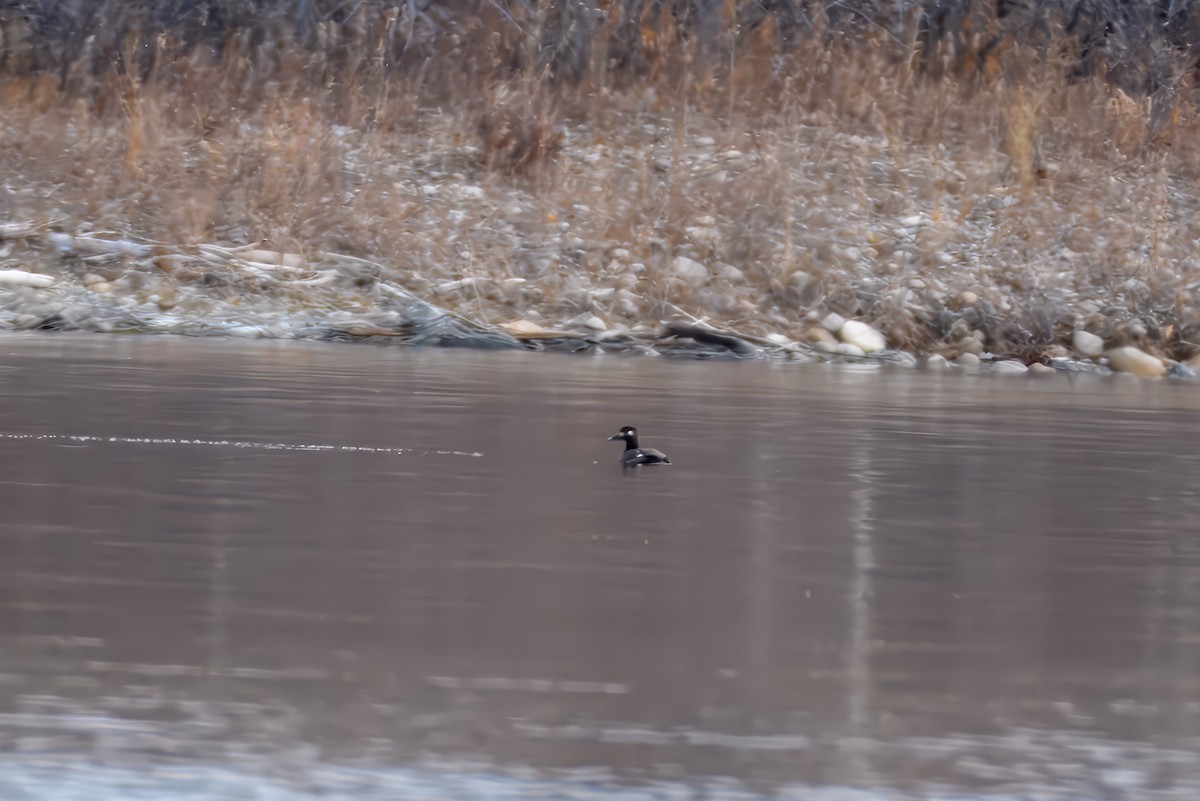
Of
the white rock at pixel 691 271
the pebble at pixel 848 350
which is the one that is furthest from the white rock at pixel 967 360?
the white rock at pixel 691 271

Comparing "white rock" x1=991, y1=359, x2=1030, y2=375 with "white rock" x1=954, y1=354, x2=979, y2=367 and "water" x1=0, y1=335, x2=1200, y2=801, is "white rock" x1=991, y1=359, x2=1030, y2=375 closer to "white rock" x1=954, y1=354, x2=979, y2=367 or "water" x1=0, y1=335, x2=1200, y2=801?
"white rock" x1=954, y1=354, x2=979, y2=367

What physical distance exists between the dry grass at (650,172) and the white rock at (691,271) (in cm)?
4

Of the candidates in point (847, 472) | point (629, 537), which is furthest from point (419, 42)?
point (629, 537)

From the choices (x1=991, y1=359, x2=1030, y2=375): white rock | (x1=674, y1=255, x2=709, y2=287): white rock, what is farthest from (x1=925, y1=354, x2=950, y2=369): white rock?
(x1=674, y1=255, x2=709, y2=287): white rock

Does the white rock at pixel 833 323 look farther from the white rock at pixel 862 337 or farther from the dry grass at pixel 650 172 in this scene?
the dry grass at pixel 650 172

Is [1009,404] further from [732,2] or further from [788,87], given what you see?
[732,2]

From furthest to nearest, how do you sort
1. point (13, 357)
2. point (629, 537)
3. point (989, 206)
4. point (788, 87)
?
point (788, 87)
point (989, 206)
point (13, 357)
point (629, 537)

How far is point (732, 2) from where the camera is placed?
27.6 m

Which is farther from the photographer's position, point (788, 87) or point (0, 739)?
point (788, 87)

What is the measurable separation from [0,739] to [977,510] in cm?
507

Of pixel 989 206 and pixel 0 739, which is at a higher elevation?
pixel 989 206

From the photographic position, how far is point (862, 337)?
20.7m

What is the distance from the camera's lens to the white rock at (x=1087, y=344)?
67.9ft

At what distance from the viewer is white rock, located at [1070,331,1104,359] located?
2069 centimetres
